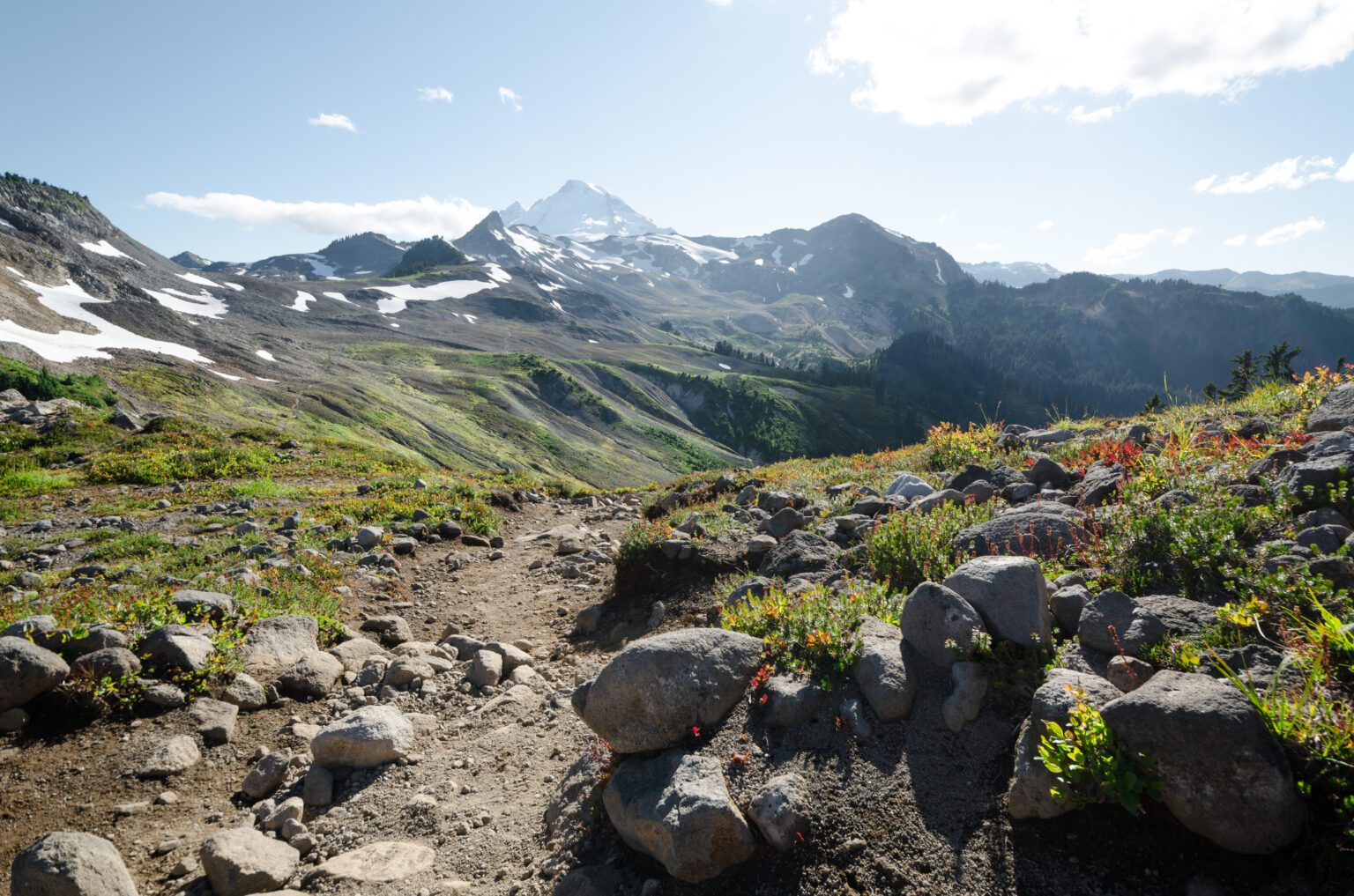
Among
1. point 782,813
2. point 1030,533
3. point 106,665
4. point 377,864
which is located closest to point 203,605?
point 106,665

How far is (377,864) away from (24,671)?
415 cm

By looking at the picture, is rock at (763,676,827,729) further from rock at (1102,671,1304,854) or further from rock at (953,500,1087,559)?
rock at (953,500,1087,559)

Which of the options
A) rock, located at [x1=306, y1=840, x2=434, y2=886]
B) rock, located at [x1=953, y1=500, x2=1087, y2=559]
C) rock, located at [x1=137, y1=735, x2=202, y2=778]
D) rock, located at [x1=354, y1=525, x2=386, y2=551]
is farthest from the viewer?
rock, located at [x1=354, y1=525, x2=386, y2=551]

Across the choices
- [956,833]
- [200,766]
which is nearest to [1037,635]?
[956,833]

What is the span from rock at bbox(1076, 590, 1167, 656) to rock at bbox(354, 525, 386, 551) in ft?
42.7

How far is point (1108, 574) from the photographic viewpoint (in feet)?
19.1

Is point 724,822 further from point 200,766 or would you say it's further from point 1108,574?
point 200,766

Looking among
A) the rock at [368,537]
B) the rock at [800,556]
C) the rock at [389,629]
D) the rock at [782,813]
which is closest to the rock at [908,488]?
the rock at [800,556]

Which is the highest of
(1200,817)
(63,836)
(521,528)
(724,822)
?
(1200,817)

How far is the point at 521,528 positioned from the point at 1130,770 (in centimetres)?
1612

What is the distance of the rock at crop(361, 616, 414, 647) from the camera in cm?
977

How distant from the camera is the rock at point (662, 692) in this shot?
17.1ft

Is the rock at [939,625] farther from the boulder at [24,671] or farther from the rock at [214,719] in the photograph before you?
the boulder at [24,671]

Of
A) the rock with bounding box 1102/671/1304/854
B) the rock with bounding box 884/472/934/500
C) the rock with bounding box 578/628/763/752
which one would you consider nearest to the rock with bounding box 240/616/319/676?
the rock with bounding box 578/628/763/752
